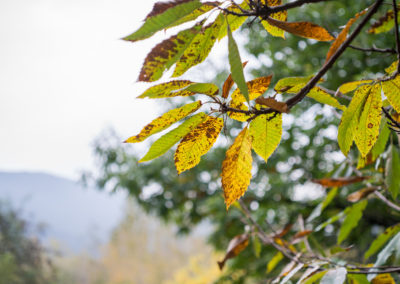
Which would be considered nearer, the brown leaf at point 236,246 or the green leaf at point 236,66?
the green leaf at point 236,66

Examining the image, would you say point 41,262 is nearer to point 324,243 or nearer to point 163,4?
point 324,243

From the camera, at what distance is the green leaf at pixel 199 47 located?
0.27 metres

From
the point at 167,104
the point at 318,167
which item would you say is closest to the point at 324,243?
the point at 318,167

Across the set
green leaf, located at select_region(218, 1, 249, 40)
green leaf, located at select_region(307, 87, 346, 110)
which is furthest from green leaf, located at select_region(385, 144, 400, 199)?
green leaf, located at select_region(218, 1, 249, 40)

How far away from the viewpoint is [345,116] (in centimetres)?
30

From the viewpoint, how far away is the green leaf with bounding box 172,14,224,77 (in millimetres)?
274

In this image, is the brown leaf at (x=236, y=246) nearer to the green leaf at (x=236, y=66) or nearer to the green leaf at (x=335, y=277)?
the green leaf at (x=335, y=277)

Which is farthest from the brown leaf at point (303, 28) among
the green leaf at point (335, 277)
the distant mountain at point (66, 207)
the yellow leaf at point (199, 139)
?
the distant mountain at point (66, 207)

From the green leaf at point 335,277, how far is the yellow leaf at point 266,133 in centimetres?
19

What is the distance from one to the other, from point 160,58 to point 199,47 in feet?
0.17

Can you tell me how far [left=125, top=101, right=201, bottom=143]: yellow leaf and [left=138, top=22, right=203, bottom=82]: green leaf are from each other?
0.17 ft

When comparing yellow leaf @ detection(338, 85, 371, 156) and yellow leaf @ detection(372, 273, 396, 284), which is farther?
yellow leaf @ detection(372, 273, 396, 284)

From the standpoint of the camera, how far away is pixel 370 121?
305 millimetres

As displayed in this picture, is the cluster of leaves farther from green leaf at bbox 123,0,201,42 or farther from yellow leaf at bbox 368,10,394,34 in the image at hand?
yellow leaf at bbox 368,10,394,34
